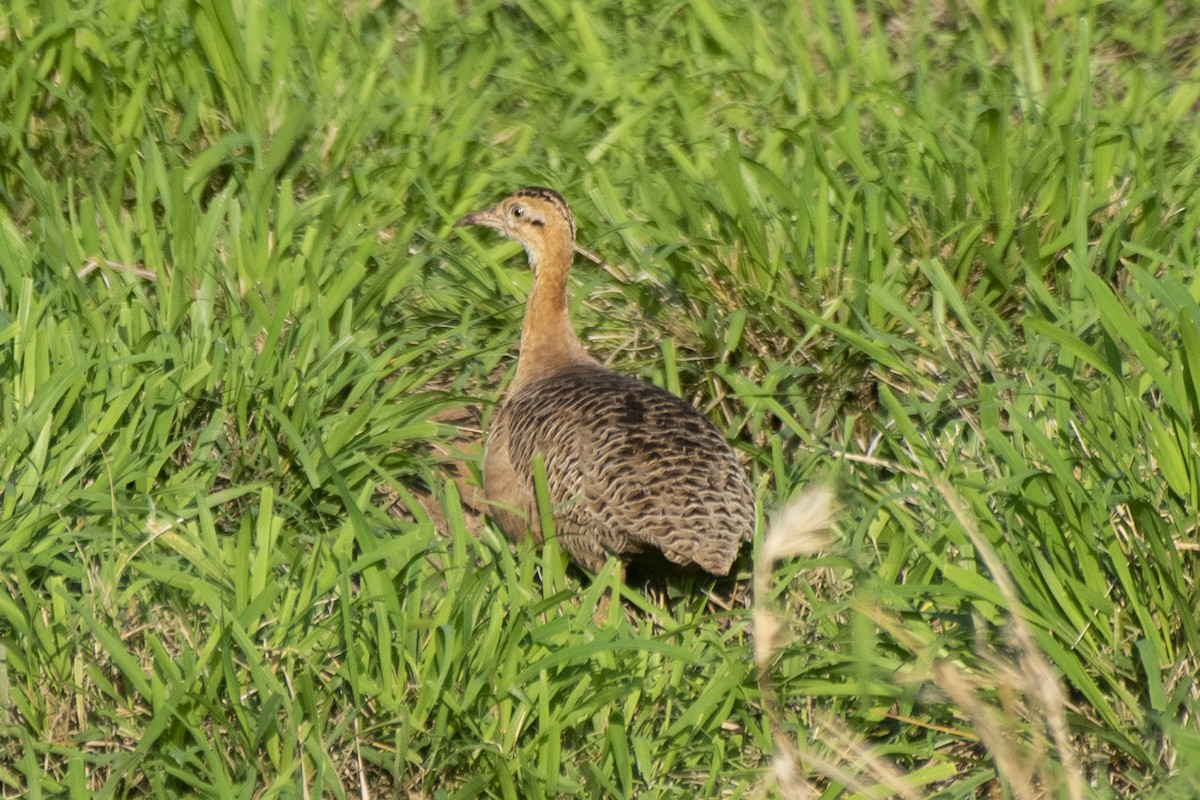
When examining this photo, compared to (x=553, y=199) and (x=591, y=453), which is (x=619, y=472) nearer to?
(x=591, y=453)

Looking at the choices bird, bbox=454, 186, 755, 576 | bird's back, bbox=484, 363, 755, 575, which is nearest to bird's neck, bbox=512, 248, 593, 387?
bird, bbox=454, 186, 755, 576

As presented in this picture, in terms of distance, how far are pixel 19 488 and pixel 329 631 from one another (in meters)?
0.90

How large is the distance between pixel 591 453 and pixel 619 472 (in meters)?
0.15

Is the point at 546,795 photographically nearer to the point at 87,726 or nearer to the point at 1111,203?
the point at 87,726

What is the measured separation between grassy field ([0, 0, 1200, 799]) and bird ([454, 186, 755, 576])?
0.59ft

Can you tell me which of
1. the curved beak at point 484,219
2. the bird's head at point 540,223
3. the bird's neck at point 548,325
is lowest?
the bird's neck at point 548,325

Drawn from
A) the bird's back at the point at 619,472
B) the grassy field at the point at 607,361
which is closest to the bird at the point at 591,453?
the bird's back at the point at 619,472

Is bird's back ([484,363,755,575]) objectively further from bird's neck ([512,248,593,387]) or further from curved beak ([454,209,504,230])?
Answer: curved beak ([454,209,504,230])

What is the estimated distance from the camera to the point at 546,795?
3414mm

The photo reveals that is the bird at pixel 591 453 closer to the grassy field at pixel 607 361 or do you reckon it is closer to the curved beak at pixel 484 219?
the curved beak at pixel 484 219

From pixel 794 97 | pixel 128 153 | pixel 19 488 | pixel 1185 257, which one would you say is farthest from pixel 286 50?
pixel 1185 257

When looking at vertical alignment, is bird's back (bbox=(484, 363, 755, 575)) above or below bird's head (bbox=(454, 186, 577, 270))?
below

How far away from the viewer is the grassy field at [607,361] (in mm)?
3469

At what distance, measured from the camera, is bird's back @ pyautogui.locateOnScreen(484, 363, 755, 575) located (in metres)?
4.01
